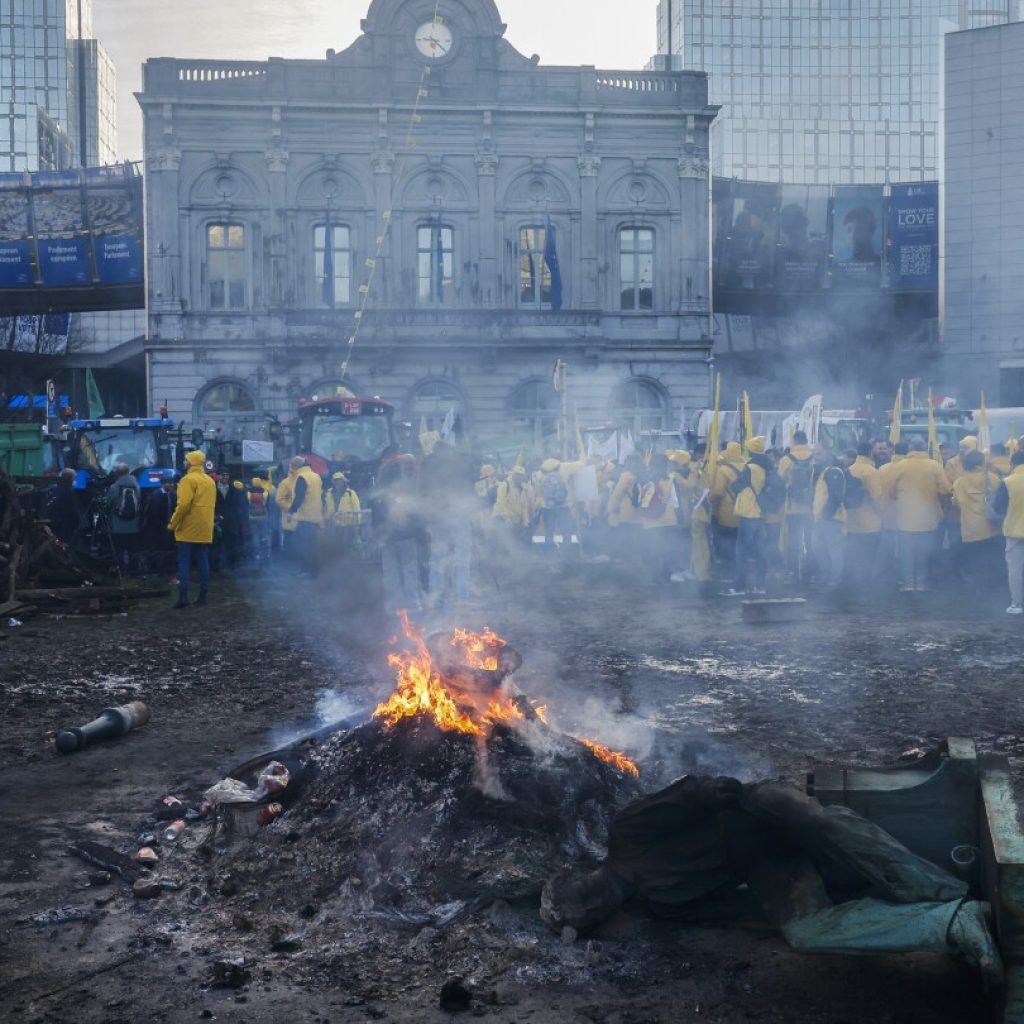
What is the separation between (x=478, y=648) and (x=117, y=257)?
1389 inches

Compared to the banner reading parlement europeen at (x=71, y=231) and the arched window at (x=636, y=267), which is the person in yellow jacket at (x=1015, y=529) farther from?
the banner reading parlement europeen at (x=71, y=231)

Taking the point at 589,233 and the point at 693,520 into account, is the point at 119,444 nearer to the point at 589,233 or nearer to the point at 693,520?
the point at 693,520

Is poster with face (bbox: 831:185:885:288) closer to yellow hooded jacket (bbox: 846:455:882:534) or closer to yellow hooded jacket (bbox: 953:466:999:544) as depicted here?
yellow hooded jacket (bbox: 846:455:882:534)

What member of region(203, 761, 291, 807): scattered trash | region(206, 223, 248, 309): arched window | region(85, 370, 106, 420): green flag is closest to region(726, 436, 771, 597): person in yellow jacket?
region(203, 761, 291, 807): scattered trash

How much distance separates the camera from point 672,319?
1601 inches

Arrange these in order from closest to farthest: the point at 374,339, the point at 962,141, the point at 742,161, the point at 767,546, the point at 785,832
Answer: the point at 785,832
the point at 767,546
the point at 374,339
the point at 962,141
the point at 742,161

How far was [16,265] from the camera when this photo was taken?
3809 cm

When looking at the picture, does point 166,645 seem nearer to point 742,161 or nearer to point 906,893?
point 906,893

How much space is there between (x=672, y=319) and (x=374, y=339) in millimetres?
10328

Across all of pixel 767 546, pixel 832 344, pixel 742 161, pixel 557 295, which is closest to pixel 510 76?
pixel 557 295

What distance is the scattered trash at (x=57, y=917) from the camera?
5.14m

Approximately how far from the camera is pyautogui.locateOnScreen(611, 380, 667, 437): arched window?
4009 centimetres

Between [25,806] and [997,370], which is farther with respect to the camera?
[997,370]

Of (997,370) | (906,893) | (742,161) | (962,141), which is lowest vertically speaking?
(906,893)
